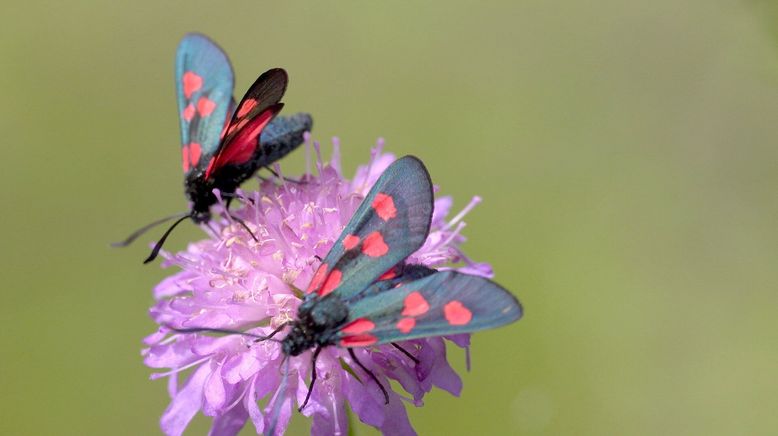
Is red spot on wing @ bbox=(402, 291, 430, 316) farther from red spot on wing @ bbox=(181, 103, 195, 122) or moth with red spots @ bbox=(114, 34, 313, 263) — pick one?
red spot on wing @ bbox=(181, 103, 195, 122)

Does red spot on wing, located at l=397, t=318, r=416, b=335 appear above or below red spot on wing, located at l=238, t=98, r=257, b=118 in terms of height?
below

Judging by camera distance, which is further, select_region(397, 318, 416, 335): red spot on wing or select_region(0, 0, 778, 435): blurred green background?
select_region(0, 0, 778, 435): blurred green background

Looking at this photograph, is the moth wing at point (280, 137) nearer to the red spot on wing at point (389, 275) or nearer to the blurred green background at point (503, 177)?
the red spot on wing at point (389, 275)

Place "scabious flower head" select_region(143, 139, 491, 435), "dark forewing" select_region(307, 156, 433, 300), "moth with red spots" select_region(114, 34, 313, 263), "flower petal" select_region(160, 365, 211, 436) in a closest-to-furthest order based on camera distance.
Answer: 1. "dark forewing" select_region(307, 156, 433, 300)
2. "scabious flower head" select_region(143, 139, 491, 435)
3. "flower petal" select_region(160, 365, 211, 436)
4. "moth with red spots" select_region(114, 34, 313, 263)

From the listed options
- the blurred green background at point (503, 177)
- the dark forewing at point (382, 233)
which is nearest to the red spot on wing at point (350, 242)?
the dark forewing at point (382, 233)

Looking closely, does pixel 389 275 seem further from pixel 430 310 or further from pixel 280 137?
pixel 280 137

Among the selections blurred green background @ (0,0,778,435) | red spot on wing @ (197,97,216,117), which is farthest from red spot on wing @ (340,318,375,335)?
blurred green background @ (0,0,778,435)

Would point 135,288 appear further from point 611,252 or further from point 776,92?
point 776,92

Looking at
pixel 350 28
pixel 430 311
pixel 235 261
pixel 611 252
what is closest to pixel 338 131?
pixel 350 28
